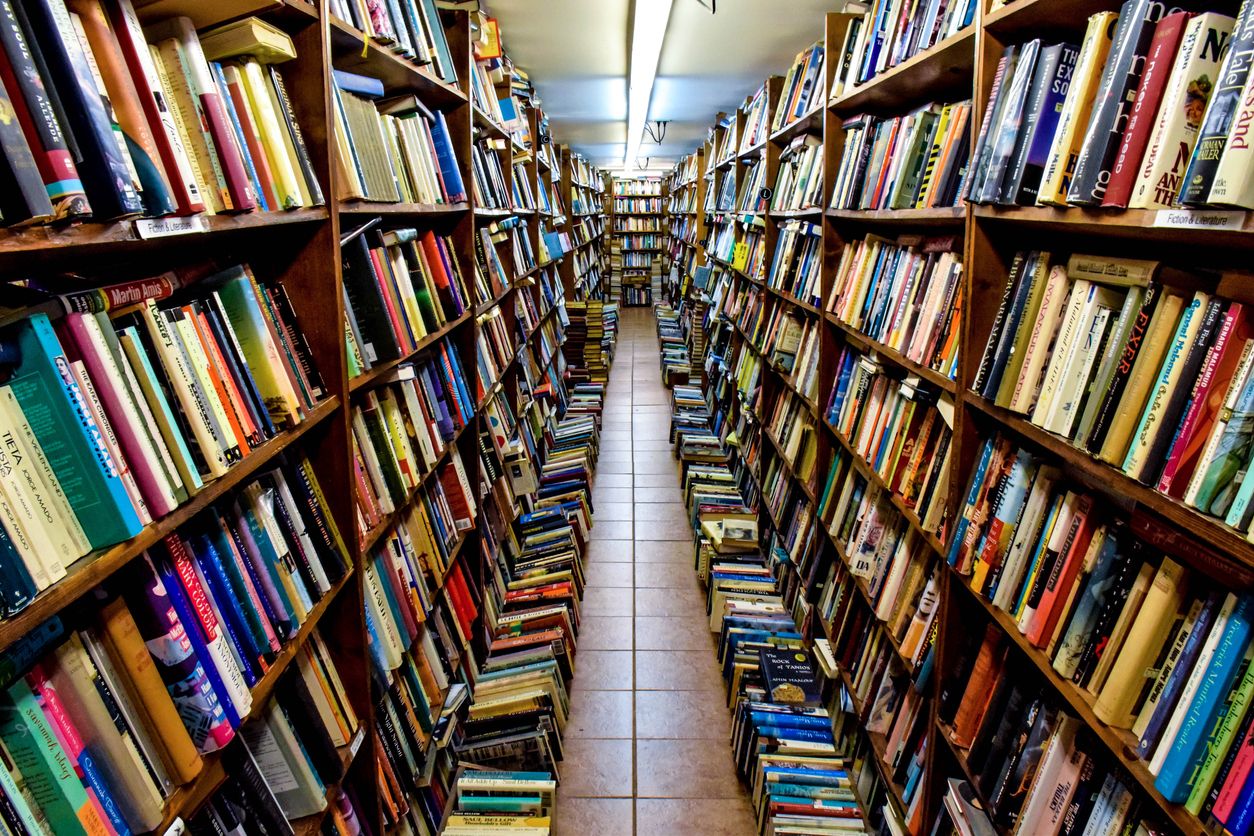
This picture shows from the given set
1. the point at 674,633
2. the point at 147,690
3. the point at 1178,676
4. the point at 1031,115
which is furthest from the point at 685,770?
the point at 1031,115

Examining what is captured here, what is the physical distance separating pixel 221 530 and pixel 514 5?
340cm

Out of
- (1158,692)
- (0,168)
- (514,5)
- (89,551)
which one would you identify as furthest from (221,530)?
(514,5)

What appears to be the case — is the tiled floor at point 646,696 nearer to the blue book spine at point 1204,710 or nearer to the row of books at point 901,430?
the row of books at point 901,430

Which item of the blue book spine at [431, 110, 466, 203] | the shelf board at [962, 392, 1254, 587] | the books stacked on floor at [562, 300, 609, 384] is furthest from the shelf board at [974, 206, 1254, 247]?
the books stacked on floor at [562, 300, 609, 384]

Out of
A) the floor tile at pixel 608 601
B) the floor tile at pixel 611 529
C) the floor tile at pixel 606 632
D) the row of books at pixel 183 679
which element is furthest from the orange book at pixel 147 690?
the floor tile at pixel 611 529

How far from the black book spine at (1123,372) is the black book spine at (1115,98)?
154mm

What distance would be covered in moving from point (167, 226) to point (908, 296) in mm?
1655

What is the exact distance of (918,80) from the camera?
217 centimetres

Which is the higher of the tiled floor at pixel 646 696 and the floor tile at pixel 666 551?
the tiled floor at pixel 646 696

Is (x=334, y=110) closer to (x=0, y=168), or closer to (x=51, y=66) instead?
(x=51, y=66)

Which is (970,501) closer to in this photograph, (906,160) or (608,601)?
(906,160)

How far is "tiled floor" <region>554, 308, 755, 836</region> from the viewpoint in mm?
2506

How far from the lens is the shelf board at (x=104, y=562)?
30.7 inches

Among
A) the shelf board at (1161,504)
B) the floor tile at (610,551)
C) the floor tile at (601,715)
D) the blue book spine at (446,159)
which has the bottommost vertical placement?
the floor tile at (610,551)
